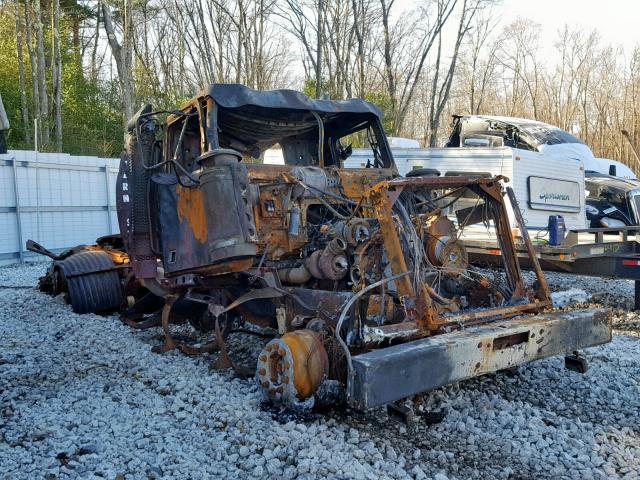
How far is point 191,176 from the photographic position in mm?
5000

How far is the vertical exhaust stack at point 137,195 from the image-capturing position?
5895 mm

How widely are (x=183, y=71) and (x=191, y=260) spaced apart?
1091 inches

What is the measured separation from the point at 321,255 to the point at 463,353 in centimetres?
145

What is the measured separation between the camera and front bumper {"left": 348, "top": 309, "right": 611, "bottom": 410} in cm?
354

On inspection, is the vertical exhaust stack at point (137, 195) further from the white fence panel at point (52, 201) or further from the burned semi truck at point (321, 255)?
the white fence panel at point (52, 201)

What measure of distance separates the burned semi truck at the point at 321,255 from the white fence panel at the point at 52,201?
8244 millimetres

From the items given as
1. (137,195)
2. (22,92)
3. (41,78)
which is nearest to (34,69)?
(41,78)

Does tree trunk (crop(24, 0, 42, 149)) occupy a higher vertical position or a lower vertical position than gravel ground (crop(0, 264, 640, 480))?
higher

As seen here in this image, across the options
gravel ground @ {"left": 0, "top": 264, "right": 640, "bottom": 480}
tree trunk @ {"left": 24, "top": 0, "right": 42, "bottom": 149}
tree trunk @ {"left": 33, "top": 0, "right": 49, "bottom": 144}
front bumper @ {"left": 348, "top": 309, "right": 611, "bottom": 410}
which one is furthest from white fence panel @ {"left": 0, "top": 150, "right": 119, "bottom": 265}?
front bumper @ {"left": 348, "top": 309, "right": 611, "bottom": 410}

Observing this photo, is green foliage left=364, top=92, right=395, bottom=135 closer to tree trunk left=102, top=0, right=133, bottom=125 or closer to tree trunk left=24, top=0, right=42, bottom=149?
tree trunk left=102, top=0, right=133, bottom=125

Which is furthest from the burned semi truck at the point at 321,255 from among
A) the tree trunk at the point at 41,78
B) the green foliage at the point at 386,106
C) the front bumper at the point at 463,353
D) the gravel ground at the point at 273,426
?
the green foliage at the point at 386,106

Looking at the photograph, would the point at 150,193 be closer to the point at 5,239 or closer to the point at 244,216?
the point at 244,216

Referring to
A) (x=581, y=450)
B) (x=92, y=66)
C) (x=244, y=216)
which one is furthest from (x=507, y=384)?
(x=92, y=66)

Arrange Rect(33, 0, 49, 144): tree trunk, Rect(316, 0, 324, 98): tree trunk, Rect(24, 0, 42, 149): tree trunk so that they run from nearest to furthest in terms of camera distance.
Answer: Rect(24, 0, 42, 149): tree trunk < Rect(33, 0, 49, 144): tree trunk < Rect(316, 0, 324, 98): tree trunk
